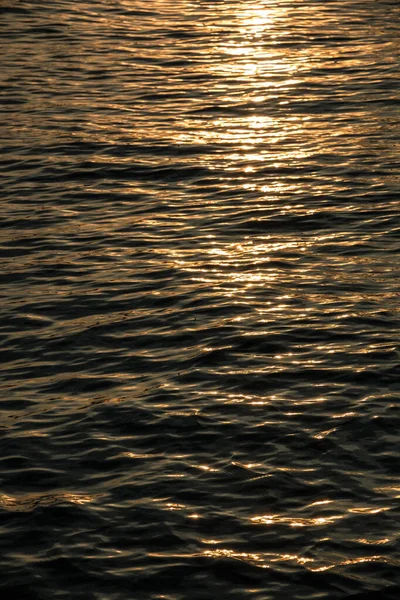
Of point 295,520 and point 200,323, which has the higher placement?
point 200,323

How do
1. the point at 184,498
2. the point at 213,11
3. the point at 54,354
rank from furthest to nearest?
the point at 213,11
the point at 54,354
the point at 184,498

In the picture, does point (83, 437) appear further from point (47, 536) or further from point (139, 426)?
point (47, 536)

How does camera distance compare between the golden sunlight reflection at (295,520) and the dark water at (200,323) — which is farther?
the golden sunlight reflection at (295,520)

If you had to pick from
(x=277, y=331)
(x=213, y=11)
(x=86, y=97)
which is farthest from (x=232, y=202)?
(x=213, y=11)

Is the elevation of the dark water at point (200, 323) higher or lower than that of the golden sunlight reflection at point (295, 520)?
higher

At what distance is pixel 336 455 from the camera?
1622 cm

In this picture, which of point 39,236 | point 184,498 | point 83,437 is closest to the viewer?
point 184,498

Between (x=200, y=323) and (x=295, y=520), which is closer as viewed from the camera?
(x=295, y=520)

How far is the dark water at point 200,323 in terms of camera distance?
14461mm

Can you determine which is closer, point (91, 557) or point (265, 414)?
point (91, 557)

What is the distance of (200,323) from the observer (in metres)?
20.4

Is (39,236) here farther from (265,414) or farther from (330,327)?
(265,414)

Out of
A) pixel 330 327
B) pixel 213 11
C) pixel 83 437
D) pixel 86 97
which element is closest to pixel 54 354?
pixel 83 437

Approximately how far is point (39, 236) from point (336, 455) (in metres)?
9.94
